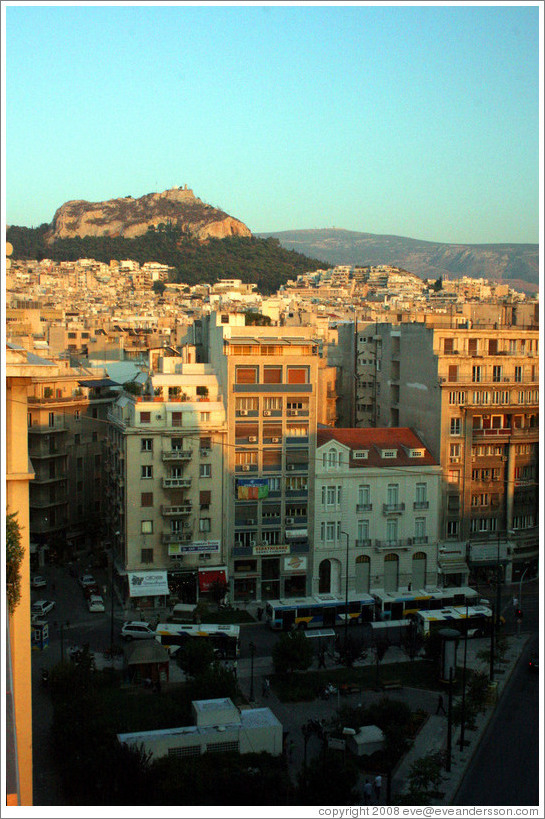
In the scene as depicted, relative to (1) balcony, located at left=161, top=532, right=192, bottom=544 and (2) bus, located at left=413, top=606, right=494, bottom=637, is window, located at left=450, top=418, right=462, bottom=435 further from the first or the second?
(1) balcony, located at left=161, top=532, right=192, bottom=544

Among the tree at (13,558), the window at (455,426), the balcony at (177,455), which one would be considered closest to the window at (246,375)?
the balcony at (177,455)

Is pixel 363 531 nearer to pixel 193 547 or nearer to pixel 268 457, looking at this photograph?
pixel 268 457

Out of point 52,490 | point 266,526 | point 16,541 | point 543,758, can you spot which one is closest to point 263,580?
point 266,526

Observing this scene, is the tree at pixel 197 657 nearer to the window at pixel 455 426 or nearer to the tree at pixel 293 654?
the tree at pixel 293 654

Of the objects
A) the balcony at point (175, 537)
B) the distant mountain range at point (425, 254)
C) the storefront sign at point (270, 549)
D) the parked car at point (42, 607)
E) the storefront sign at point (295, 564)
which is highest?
the distant mountain range at point (425, 254)

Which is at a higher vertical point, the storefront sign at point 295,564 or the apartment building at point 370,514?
the apartment building at point 370,514
